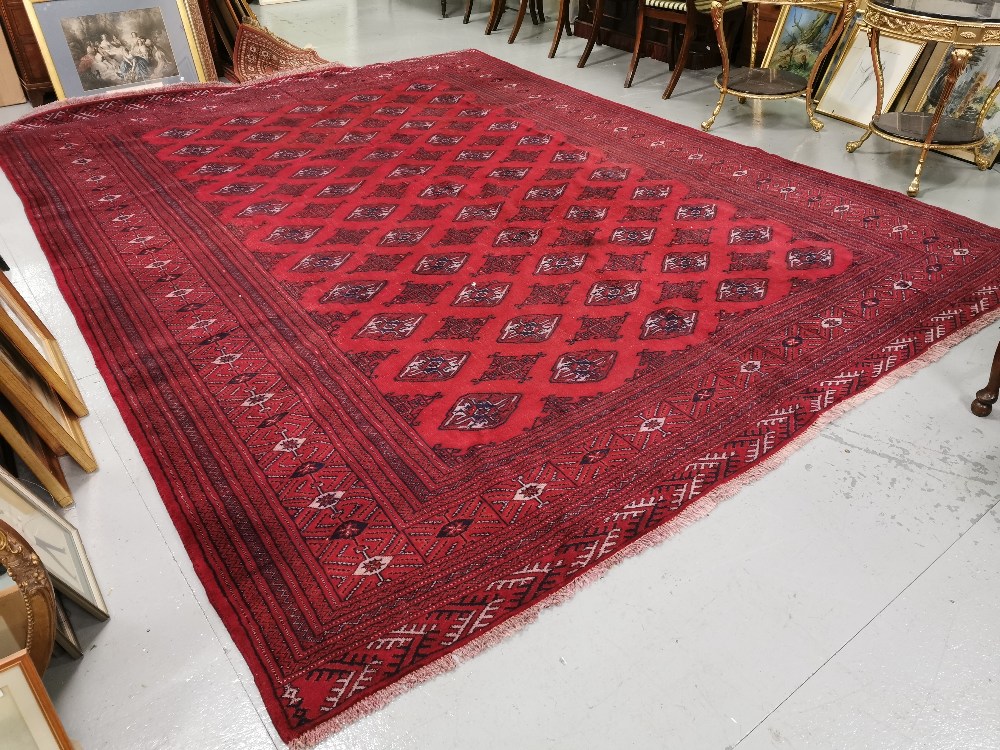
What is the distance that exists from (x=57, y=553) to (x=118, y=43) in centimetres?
455

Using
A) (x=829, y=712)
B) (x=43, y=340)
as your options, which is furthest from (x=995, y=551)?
(x=43, y=340)

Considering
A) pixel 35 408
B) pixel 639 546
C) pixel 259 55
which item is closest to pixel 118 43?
pixel 259 55

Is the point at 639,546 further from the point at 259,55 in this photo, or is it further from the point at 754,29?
the point at 259,55

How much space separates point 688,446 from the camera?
2.24 m

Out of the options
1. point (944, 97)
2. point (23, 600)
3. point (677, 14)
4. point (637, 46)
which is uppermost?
point (944, 97)

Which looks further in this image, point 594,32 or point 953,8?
point 594,32

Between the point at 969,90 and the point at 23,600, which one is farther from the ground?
the point at 969,90

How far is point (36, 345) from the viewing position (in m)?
2.39

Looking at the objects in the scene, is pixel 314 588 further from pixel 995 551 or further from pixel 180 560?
pixel 995 551

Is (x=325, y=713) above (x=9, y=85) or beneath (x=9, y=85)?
above

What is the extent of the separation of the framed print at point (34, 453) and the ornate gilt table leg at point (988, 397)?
107 inches

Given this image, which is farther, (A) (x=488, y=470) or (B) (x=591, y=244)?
(B) (x=591, y=244)

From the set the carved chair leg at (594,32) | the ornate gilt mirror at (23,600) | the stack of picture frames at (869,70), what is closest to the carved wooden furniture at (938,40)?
the stack of picture frames at (869,70)

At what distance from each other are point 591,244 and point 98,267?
6.95 ft
